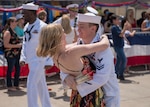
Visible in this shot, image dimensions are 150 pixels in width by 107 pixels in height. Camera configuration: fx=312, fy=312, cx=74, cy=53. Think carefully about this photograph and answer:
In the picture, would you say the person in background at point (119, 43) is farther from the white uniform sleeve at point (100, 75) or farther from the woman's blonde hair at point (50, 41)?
the woman's blonde hair at point (50, 41)

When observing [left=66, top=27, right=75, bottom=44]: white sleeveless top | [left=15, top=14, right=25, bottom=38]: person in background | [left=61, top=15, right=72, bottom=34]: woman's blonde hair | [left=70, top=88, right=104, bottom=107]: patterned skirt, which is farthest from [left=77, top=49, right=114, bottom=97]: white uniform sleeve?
[left=15, top=14, right=25, bottom=38]: person in background

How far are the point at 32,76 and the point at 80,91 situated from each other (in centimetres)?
230

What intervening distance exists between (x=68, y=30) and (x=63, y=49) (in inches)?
135

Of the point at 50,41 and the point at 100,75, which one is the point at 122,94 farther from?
the point at 50,41

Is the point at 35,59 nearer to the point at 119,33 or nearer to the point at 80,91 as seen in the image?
the point at 80,91

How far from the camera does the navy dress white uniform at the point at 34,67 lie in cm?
466

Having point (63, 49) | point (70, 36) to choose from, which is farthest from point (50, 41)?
point (70, 36)

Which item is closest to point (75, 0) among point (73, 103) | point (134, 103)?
point (134, 103)

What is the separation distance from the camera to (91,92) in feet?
8.41

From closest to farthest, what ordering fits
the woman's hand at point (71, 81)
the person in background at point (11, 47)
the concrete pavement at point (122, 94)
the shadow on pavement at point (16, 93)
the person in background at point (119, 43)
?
the woman's hand at point (71, 81), the concrete pavement at point (122, 94), the shadow on pavement at point (16, 93), the person in background at point (11, 47), the person in background at point (119, 43)

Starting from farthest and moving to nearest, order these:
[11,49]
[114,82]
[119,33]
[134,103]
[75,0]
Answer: [75,0]
[119,33]
[11,49]
[134,103]
[114,82]

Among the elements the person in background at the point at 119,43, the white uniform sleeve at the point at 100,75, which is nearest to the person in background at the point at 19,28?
the person in background at the point at 119,43

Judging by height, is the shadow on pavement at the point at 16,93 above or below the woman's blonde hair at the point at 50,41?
below

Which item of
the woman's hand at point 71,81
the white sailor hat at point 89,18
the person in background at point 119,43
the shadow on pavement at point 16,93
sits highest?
the white sailor hat at point 89,18
